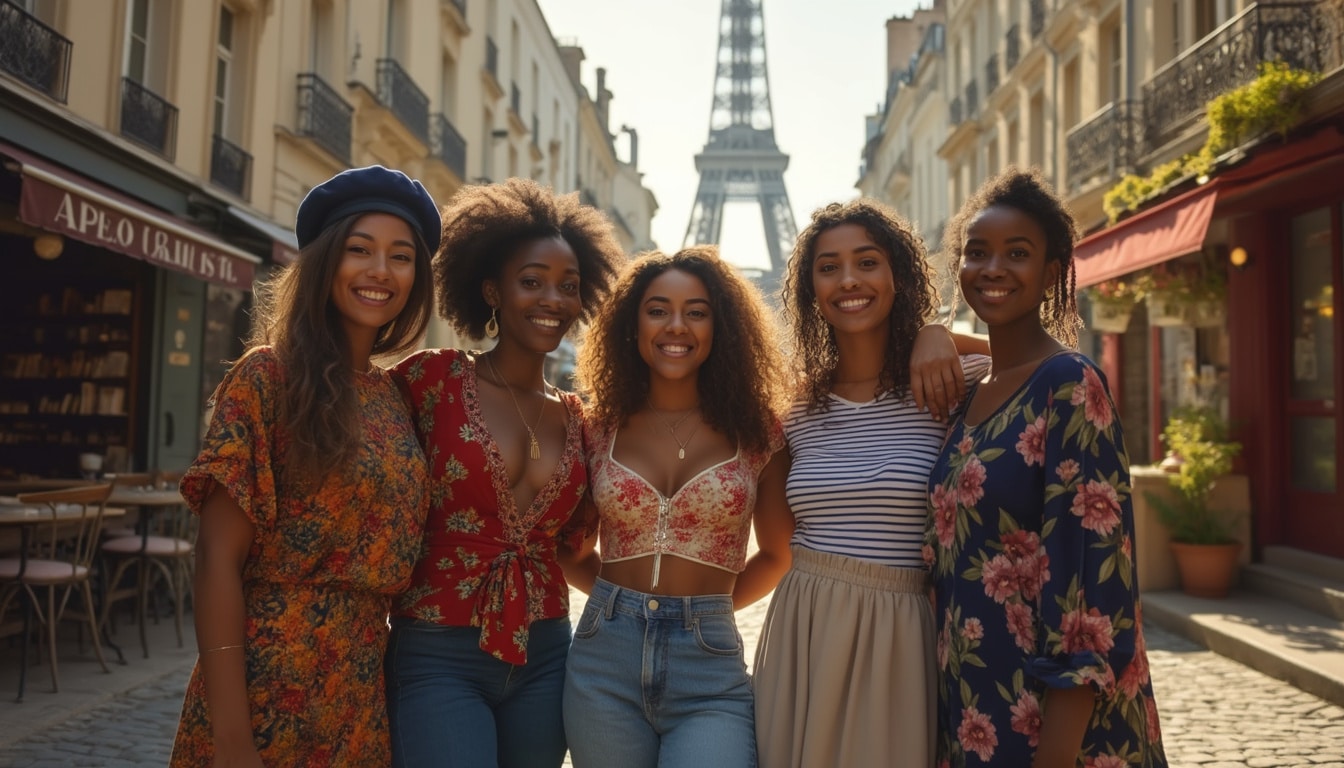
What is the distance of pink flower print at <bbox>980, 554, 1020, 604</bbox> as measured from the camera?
86.3 inches

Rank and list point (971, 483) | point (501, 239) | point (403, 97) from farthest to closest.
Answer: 1. point (403, 97)
2. point (501, 239)
3. point (971, 483)

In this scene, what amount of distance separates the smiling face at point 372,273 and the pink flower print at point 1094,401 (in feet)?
5.07

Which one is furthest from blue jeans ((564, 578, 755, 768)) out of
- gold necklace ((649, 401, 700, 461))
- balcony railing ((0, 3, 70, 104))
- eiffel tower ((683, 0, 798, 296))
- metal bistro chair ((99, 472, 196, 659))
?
eiffel tower ((683, 0, 798, 296))

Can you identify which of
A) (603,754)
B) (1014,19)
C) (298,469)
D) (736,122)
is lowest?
(603,754)

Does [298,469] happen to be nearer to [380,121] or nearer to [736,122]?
[380,121]

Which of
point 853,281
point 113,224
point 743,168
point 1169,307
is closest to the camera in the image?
point 853,281

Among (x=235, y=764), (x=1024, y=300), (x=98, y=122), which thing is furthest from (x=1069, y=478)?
(x=98, y=122)

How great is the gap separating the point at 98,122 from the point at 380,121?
6.82 metres

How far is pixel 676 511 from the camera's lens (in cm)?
268

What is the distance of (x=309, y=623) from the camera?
219cm

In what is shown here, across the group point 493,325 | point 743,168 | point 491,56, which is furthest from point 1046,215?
point 743,168

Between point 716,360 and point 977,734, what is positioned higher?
point 716,360

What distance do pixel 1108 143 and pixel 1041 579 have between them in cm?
1261

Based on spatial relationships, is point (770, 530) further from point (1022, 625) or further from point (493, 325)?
point (493, 325)
